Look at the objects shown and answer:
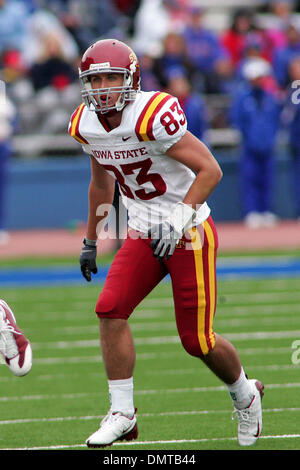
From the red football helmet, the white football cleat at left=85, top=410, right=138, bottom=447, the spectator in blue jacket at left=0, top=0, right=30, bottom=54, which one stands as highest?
the spectator in blue jacket at left=0, top=0, right=30, bottom=54

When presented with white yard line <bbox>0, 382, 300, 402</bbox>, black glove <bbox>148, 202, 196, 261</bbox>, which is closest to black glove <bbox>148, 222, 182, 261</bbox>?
black glove <bbox>148, 202, 196, 261</bbox>

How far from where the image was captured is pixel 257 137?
14352mm

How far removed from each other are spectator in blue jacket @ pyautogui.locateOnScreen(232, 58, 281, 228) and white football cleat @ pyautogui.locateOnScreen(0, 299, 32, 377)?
373 inches

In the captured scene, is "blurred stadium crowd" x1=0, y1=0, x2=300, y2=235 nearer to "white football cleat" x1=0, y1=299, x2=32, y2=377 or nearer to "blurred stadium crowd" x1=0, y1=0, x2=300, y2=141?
"blurred stadium crowd" x1=0, y1=0, x2=300, y2=141

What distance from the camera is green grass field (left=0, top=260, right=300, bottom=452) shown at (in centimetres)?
520

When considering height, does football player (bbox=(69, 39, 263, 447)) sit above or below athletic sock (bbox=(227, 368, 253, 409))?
above

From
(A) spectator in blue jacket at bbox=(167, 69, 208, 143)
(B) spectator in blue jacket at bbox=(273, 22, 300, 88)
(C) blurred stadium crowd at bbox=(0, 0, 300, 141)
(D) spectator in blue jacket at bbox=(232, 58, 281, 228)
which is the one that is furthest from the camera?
(B) spectator in blue jacket at bbox=(273, 22, 300, 88)

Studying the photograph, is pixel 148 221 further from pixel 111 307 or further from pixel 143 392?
pixel 143 392

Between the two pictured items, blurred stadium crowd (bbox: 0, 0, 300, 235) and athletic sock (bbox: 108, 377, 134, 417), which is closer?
athletic sock (bbox: 108, 377, 134, 417)

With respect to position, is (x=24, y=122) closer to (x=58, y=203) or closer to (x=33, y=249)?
(x=58, y=203)

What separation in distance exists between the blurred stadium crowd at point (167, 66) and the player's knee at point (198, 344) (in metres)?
8.96

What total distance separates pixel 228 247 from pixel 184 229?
801 centimetres

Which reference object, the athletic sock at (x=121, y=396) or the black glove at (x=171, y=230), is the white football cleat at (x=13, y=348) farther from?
the black glove at (x=171, y=230)

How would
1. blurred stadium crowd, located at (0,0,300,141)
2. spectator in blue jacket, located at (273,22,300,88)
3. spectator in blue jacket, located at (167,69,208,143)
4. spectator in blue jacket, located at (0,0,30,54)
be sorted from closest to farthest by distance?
spectator in blue jacket, located at (167,69,208,143), blurred stadium crowd, located at (0,0,300,141), spectator in blue jacket, located at (273,22,300,88), spectator in blue jacket, located at (0,0,30,54)
